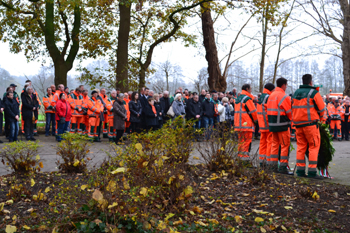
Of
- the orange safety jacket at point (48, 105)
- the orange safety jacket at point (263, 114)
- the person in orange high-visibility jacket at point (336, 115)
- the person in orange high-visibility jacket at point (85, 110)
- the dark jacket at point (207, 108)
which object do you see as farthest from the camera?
the person in orange high-visibility jacket at point (336, 115)

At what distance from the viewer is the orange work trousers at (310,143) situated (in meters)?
7.16

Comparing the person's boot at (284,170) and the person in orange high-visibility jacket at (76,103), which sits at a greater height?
the person in orange high-visibility jacket at (76,103)

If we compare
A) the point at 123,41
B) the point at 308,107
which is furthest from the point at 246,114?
the point at 123,41

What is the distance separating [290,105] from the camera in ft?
25.3

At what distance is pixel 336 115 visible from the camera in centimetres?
1827

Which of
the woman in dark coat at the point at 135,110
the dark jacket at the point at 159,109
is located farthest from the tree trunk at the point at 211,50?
the woman in dark coat at the point at 135,110

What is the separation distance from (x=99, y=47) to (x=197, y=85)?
7154mm

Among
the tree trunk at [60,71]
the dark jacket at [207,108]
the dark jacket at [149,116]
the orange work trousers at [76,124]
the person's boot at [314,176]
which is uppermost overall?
the tree trunk at [60,71]

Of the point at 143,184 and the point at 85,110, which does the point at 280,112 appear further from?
the point at 85,110

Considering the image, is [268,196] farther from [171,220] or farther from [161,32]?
[161,32]

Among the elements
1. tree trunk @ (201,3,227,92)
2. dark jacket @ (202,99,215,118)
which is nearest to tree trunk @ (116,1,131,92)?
tree trunk @ (201,3,227,92)

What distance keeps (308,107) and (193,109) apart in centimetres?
818

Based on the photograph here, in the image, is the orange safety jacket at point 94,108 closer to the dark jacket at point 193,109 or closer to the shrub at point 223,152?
the dark jacket at point 193,109

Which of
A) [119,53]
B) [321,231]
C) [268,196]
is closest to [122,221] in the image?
[321,231]
